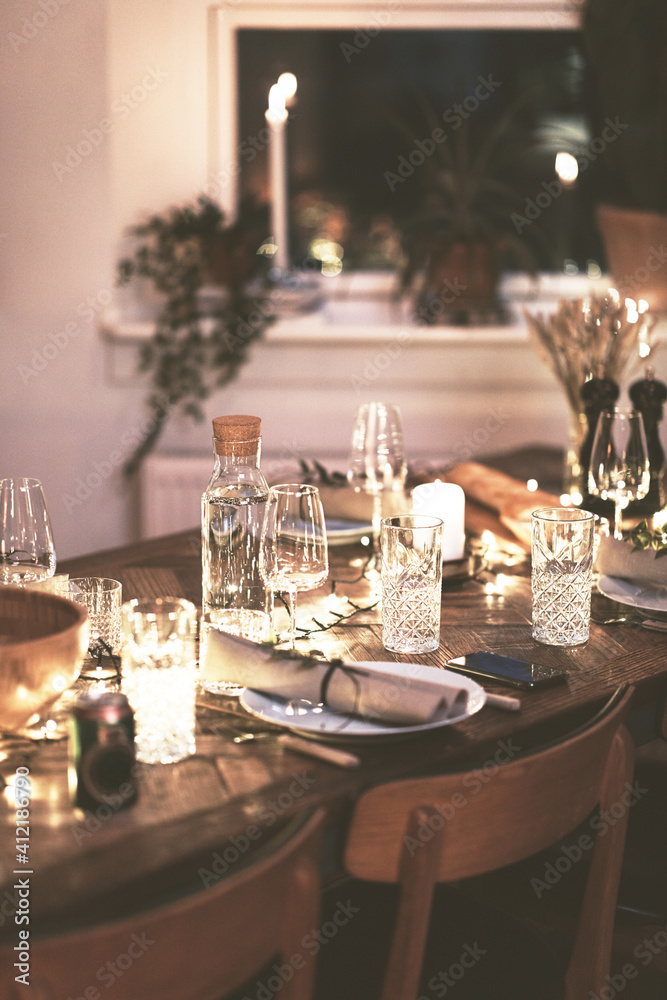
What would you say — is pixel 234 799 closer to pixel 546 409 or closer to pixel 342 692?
pixel 342 692

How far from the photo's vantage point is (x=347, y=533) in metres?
1.72

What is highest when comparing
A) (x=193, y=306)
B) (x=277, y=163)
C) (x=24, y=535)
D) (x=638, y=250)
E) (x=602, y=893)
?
(x=277, y=163)

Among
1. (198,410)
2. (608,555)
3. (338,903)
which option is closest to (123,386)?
(198,410)

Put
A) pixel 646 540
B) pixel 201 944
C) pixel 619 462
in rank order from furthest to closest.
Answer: pixel 619 462, pixel 646 540, pixel 201 944

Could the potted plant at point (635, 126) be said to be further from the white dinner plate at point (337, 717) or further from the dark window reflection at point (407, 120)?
the white dinner plate at point (337, 717)

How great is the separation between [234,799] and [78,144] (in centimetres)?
230

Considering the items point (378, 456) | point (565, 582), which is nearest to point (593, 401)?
point (378, 456)

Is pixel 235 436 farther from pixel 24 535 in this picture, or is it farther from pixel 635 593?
pixel 635 593

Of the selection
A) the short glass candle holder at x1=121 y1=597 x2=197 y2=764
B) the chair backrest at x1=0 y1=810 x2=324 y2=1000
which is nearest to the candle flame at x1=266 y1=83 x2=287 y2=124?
the short glass candle holder at x1=121 y1=597 x2=197 y2=764

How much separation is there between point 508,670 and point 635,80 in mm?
2124

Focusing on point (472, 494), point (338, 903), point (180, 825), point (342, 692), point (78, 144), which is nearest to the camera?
point (180, 825)

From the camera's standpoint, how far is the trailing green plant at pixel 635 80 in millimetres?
2777

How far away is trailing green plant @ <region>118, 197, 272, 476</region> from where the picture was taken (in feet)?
9.64

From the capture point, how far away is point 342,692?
1.08 m
